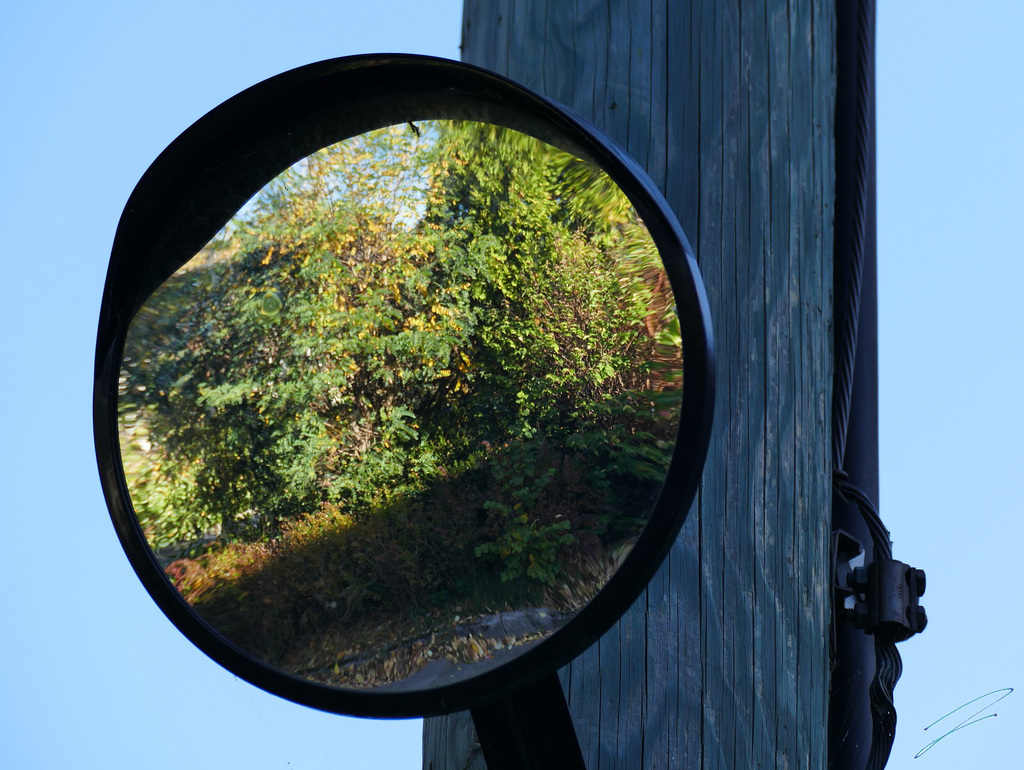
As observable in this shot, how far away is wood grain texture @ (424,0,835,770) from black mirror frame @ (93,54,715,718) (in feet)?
1.11

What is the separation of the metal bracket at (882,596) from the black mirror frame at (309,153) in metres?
0.60

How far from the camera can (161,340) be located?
107cm

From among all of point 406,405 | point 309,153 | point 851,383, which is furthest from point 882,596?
point 309,153

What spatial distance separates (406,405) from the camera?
1.04m

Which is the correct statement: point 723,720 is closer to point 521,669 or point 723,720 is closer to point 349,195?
point 521,669

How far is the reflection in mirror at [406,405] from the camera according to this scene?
36.0 inches

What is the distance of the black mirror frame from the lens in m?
0.84

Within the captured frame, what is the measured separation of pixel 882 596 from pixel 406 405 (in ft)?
2.47

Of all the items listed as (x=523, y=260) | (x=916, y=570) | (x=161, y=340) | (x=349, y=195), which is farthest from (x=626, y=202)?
(x=916, y=570)

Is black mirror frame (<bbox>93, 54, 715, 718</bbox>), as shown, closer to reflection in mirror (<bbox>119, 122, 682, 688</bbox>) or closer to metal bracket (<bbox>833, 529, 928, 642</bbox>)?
reflection in mirror (<bbox>119, 122, 682, 688</bbox>)

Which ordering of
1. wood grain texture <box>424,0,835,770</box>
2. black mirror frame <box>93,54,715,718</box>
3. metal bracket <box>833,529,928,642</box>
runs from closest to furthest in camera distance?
black mirror frame <box>93,54,715,718</box>, wood grain texture <box>424,0,835,770</box>, metal bracket <box>833,529,928,642</box>

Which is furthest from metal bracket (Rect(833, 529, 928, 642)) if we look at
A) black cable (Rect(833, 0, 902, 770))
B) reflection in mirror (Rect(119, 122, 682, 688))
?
→ reflection in mirror (Rect(119, 122, 682, 688))

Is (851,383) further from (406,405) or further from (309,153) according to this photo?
(309,153)

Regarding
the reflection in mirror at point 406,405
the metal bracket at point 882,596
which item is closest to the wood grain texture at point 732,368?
the metal bracket at point 882,596
